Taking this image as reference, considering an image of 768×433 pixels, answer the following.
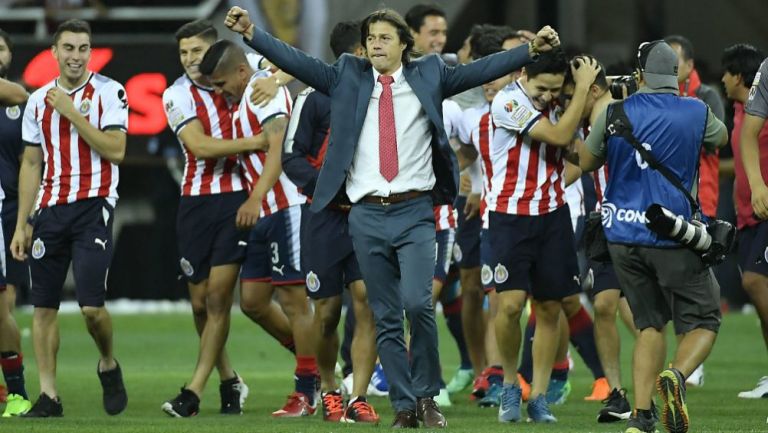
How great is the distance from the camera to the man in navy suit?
31.2ft

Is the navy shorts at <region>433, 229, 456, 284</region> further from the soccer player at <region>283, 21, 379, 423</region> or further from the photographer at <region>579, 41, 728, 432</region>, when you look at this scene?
→ the photographer at <region>579, 41, 728, 432</region>

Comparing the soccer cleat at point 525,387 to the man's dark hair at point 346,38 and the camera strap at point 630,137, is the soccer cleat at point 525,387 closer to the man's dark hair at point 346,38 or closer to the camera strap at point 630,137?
the man's dark hair at point 346,38

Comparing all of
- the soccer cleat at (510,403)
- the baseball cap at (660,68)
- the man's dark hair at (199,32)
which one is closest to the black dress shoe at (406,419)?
the soccer cleat at (510,403)

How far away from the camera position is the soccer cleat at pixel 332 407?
10.5 metres

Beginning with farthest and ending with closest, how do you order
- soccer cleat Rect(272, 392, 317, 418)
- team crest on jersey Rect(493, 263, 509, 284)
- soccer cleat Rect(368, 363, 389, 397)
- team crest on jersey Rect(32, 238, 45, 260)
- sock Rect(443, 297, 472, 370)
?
sock Rect(443, 297, 472, 370)
soccer cleat Rect(368, 363, 389, 397)
team crest on jersey Rect(32, 238, 45, 260)
soccer cleat Rect(272, 392, 317, 418)
team crest on jersey Rect(493, 263, 509, 284)

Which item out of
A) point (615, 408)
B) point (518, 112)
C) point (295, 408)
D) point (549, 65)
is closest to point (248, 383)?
point (295, 408)

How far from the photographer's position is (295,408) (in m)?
11.0

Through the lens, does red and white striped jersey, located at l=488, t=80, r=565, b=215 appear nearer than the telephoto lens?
No

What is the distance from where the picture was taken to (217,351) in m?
11.2

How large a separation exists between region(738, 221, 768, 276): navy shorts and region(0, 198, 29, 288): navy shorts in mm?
5176

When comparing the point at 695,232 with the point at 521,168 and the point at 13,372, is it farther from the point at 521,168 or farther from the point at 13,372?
the point at 13,372

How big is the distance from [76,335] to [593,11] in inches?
390

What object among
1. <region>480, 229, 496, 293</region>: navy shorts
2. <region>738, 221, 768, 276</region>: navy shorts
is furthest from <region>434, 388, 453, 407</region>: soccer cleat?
<region>738, 221, 768, 276</region>: navy shorts

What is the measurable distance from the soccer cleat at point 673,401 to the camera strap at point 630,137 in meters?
1.01
